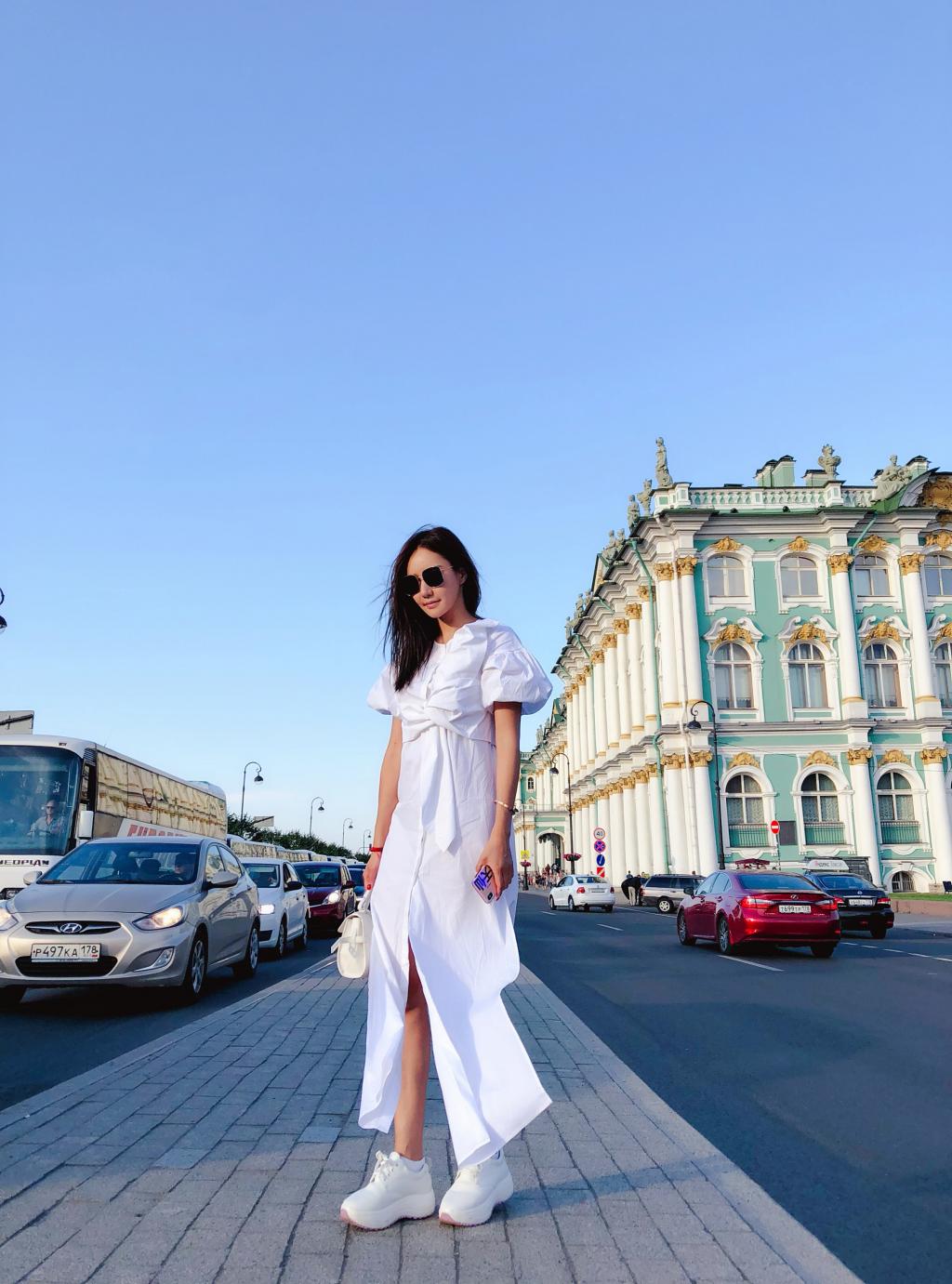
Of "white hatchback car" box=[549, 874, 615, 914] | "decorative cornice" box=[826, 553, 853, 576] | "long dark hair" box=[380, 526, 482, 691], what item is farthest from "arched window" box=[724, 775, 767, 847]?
"long dark hair" box=[380, 526, 482, 691]

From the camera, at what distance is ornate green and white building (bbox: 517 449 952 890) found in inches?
1951

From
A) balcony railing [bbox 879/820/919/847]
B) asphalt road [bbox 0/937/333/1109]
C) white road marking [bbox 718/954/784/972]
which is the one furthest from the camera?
balcony railing [bbox 879/820/919/847]

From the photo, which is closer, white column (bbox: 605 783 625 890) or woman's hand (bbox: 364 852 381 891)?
woman's hand (bbox: 364 852 381 891)

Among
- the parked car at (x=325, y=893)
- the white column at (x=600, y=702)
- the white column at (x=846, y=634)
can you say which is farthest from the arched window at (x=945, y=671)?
the parked car at (x=325, y=893)

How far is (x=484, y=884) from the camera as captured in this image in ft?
11.5

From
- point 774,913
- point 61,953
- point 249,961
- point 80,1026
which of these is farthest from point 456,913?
point 774,913

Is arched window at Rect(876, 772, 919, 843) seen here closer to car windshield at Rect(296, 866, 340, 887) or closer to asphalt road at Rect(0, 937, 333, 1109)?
car windshield at Rect(296, 866, 340, 887)

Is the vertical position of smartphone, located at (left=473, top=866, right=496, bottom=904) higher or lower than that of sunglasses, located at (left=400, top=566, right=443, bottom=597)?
lower

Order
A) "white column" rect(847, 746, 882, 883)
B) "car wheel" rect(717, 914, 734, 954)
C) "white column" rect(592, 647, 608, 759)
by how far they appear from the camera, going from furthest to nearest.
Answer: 1. "white column" rect(592, 647, 608, 759)
2. "white column" rect(847, 746, 882, 883)
3. "car wheel" rect(717, 914, 734, 954)

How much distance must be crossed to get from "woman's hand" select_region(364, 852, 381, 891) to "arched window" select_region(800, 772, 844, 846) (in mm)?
48582

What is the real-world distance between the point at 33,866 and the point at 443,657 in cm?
1308

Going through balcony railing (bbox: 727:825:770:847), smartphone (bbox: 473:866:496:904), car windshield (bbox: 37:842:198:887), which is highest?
balcony railing (bbox: 727:825:770:847)

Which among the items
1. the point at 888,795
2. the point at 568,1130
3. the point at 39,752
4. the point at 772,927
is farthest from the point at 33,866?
the point at 888,795

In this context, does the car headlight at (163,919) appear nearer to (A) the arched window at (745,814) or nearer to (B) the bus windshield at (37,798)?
(B) the bus windshield at (37,798)
